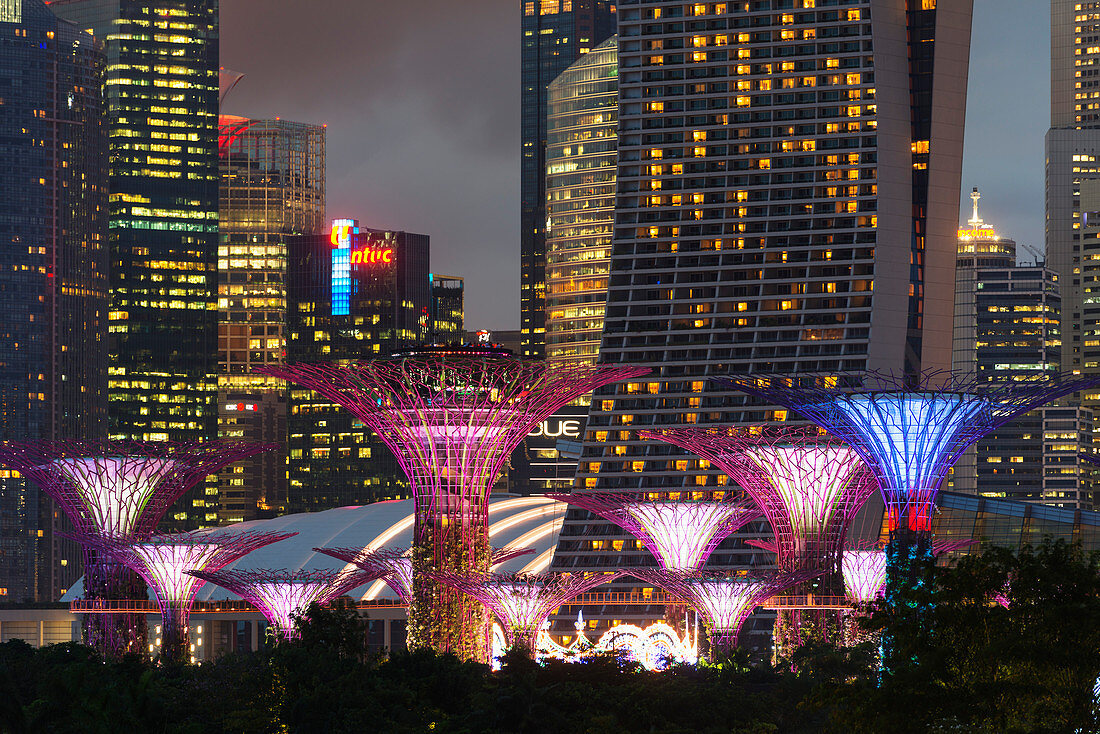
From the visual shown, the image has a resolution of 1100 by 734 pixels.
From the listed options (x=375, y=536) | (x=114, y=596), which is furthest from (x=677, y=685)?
(x=375, y=536)

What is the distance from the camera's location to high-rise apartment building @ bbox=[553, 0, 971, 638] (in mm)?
153000

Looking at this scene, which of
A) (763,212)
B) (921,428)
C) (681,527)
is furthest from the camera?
(763,212)

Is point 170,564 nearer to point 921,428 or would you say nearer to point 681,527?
point 681,527

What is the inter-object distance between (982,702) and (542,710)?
2532 cm

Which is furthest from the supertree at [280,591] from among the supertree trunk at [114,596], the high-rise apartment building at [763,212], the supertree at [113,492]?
the high-rise apartment building at [763,212]

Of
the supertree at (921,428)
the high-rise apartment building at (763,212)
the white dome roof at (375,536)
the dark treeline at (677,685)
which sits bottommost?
the white dome roof at (375,536)

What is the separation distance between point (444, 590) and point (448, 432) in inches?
314

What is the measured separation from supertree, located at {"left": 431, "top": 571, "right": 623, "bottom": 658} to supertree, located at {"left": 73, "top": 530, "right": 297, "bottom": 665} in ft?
59.2

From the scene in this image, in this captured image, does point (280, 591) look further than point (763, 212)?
No

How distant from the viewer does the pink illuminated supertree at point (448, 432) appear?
83688mm

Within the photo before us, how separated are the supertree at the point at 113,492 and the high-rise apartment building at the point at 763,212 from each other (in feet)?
195

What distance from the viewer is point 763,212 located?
158m

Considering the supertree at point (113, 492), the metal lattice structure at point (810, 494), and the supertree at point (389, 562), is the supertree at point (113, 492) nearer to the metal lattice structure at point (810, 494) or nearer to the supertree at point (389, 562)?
the supertree at point (389, 562)

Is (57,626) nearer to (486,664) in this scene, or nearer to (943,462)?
(486,664)
